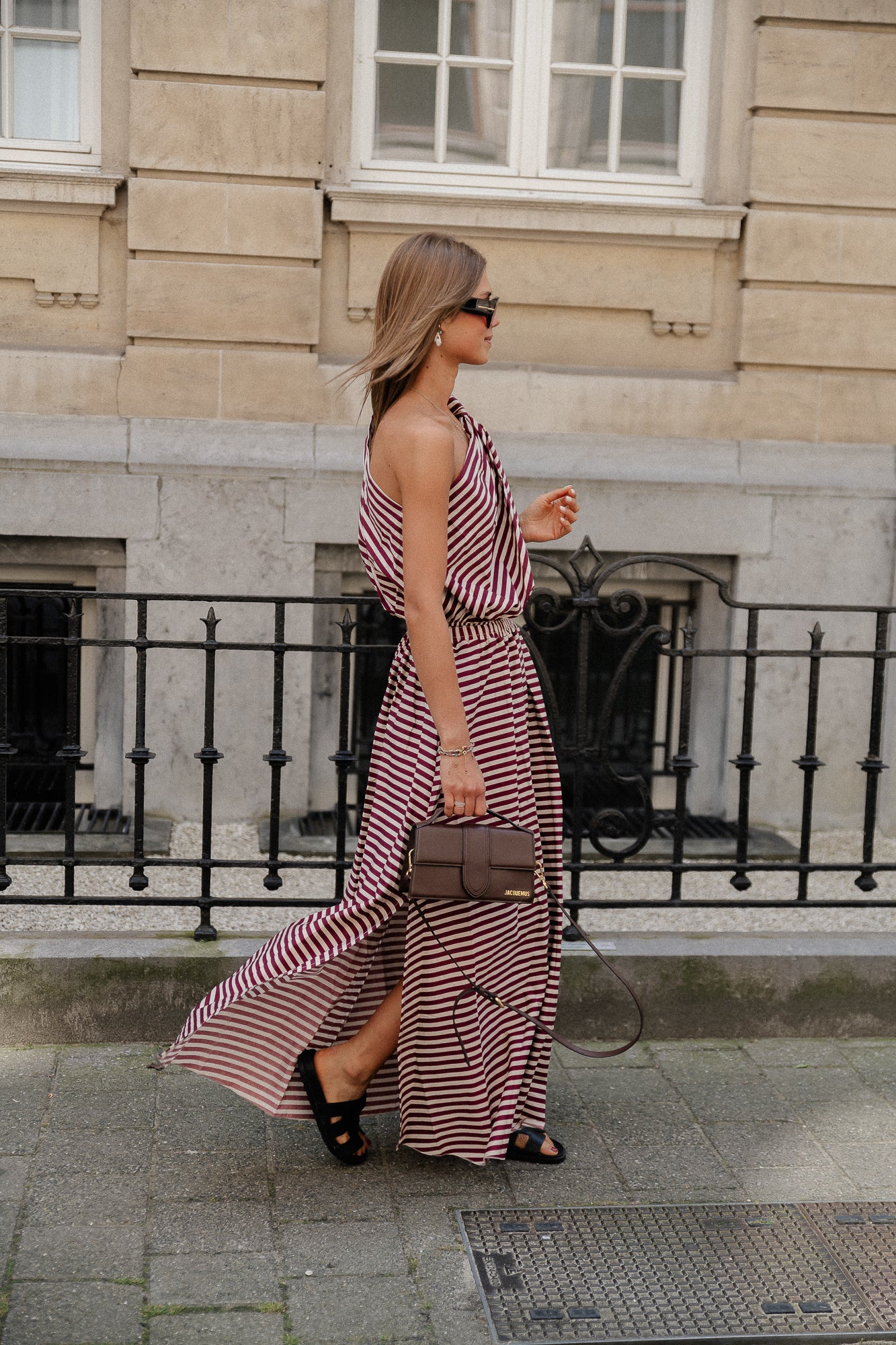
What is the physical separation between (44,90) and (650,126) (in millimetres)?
3033

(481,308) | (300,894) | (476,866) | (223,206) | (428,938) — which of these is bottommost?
(300,894)

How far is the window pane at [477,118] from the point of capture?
7293 millimetres

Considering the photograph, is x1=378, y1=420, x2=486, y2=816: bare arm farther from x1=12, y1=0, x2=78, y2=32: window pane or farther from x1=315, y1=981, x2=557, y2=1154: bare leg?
x1=12, y1=0, x2=78, y2=32: window pane

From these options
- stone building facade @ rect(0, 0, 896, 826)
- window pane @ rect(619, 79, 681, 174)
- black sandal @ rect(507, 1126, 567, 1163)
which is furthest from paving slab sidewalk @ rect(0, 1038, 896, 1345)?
window pane @ rect(619, 79, 681, 174)

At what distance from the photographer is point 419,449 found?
10.3ft

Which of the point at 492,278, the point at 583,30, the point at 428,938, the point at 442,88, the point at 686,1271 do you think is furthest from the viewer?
the point at 583,30

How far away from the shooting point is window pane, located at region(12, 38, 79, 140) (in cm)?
712

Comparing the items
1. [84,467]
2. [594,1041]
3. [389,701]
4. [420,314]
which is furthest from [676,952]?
[84,467]

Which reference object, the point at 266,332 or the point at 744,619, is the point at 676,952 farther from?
the point at 266,332

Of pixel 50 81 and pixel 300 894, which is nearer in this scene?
pixel 300 894

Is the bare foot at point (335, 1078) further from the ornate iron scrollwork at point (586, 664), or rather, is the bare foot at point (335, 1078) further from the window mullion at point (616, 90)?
the window mullion at point (616, 90)

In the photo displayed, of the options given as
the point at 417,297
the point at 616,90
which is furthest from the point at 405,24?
the point at 417,297

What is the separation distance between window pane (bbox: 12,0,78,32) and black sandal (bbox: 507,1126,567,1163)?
5.90m

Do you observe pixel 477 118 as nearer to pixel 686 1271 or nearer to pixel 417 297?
pixel 417 297
